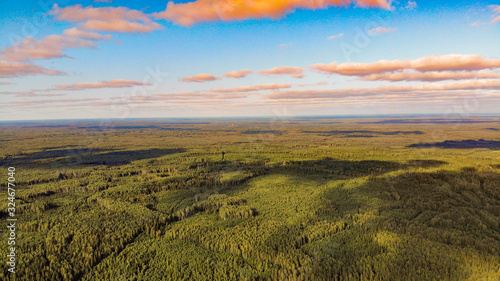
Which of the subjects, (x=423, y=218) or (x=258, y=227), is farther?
(x=423, y=218)

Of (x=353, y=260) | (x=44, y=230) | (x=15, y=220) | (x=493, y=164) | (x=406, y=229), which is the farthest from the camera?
(x=493, y=164)

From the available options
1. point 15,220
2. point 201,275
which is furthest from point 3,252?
point 201,275

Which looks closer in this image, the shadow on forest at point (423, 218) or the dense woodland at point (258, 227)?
the shadow on forest at point (423, 218)

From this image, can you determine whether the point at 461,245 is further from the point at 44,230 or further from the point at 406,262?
the point at 44,230

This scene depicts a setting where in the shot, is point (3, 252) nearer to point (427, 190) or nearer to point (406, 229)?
point (406, 229)

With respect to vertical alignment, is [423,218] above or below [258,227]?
above

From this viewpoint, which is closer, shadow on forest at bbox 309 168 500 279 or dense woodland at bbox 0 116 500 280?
shadow on forest at bbox 309 168 500 279

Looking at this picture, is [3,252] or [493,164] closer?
[3,252]

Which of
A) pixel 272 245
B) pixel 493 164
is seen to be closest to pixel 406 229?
pixel 272 245

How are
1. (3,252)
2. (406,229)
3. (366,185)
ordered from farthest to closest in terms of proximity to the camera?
(366,185), (406,229), (3,252)
